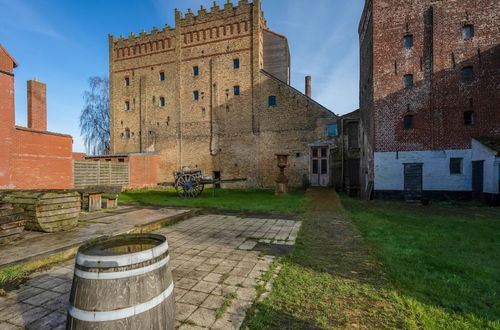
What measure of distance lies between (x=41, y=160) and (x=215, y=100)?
1170 cm

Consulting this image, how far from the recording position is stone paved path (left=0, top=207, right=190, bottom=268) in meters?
3.66

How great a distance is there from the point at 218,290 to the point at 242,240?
2033mm

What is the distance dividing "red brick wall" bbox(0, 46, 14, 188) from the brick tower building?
16.2 meters

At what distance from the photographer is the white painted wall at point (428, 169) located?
Result: 11.3 m

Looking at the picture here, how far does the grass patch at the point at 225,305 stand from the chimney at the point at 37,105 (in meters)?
13.1

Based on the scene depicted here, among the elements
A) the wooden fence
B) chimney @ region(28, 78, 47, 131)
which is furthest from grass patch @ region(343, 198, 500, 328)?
the wooden fence

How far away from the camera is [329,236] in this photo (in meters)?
5.21

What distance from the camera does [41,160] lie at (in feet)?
34.1

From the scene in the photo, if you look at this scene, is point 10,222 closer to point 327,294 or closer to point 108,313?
point 108,313

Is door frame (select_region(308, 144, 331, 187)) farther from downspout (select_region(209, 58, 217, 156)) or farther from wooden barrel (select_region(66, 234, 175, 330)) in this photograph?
wooden barrel (select_region(66, 234, 175, 330))

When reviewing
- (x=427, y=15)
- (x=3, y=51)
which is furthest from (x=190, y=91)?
(x=427, y=15)

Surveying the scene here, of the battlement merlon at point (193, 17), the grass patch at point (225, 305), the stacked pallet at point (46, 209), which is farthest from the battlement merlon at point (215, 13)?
the grass patch at point (225, 305)

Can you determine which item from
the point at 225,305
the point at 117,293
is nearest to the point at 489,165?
the point at 225,305

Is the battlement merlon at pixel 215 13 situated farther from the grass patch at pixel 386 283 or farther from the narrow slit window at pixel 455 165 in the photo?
the grass patch at pixel 386 283
